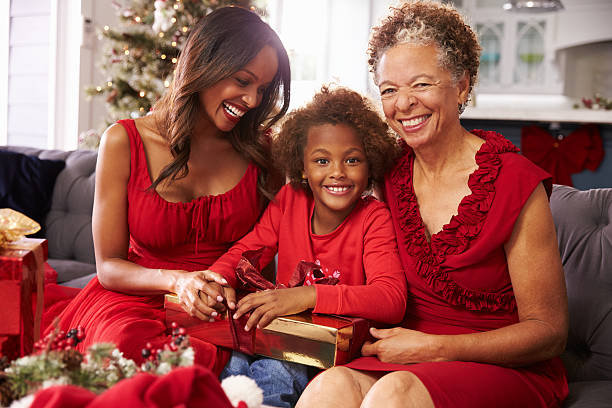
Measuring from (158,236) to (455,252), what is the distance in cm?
83

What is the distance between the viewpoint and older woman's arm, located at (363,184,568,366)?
1.34 meters

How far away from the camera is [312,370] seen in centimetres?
150

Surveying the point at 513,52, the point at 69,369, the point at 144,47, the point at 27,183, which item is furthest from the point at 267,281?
the point at 513,52

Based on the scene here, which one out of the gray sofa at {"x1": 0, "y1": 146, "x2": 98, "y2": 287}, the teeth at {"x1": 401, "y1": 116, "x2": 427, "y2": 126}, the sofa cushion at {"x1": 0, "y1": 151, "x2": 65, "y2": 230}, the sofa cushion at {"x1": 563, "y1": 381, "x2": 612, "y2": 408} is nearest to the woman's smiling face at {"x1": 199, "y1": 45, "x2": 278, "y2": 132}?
the teeth at {"x1": 401, "y1": 116, "x2": 427, "y2": 126}

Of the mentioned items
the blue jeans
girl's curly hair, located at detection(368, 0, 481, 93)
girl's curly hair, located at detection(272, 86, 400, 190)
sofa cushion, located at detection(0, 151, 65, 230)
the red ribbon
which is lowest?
the blue jeans

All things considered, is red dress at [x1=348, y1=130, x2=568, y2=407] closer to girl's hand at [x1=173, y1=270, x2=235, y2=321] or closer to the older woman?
the older woman

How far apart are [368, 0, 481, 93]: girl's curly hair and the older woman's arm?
39 centimetres

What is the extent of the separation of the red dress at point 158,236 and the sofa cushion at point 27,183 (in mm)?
1237

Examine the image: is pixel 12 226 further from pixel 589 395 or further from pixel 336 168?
pixel 589 395

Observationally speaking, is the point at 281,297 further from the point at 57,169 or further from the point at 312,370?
the point at 57,169

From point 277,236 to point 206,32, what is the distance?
611 millimetres

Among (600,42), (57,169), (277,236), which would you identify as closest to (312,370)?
(277,236)

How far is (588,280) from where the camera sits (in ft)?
5.65

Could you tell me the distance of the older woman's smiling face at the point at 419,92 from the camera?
149 cm
